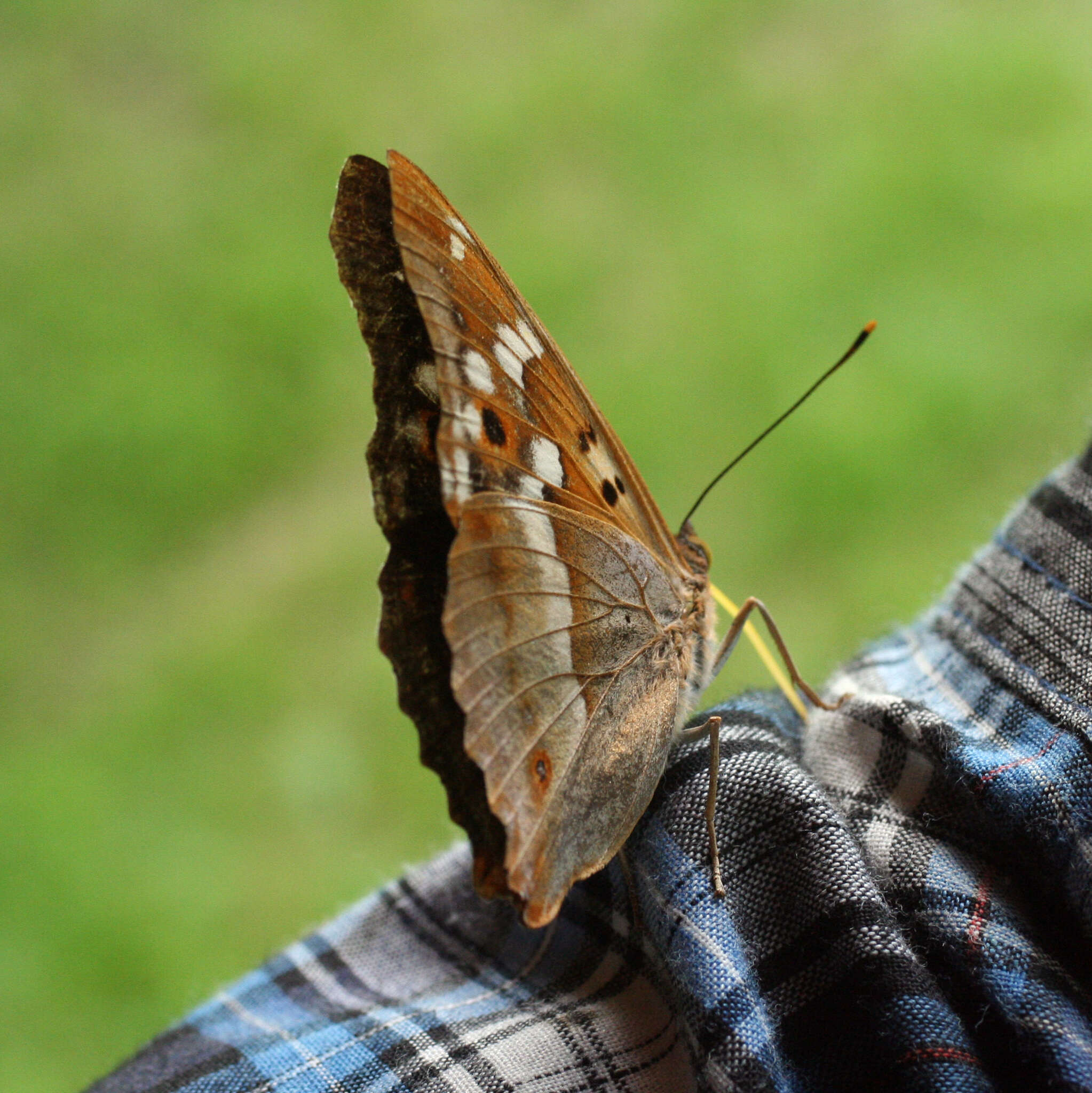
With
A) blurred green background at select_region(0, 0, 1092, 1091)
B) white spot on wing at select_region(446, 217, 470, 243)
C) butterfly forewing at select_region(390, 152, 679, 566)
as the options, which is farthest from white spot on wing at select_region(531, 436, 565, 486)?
blurred green background at select_region(0, 0, 1092, 1091)

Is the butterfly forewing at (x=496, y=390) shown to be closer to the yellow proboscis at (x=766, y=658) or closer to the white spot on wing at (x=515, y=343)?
the white spot on wing at (x=515, y=343)

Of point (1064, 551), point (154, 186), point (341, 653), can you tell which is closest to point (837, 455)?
point (341, 653)

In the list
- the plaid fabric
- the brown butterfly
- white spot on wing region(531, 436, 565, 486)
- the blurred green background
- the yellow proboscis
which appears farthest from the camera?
the blurred green background

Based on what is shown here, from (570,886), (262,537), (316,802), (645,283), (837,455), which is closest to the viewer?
(570,886)

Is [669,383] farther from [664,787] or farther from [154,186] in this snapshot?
[664,787]

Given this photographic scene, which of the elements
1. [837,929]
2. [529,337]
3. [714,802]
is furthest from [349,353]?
[837,929]

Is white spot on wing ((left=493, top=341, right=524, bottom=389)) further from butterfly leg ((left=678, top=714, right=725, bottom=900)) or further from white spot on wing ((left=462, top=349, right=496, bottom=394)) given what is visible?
butterfly leg ((left=678, top=714, right=725, bottom=900))
